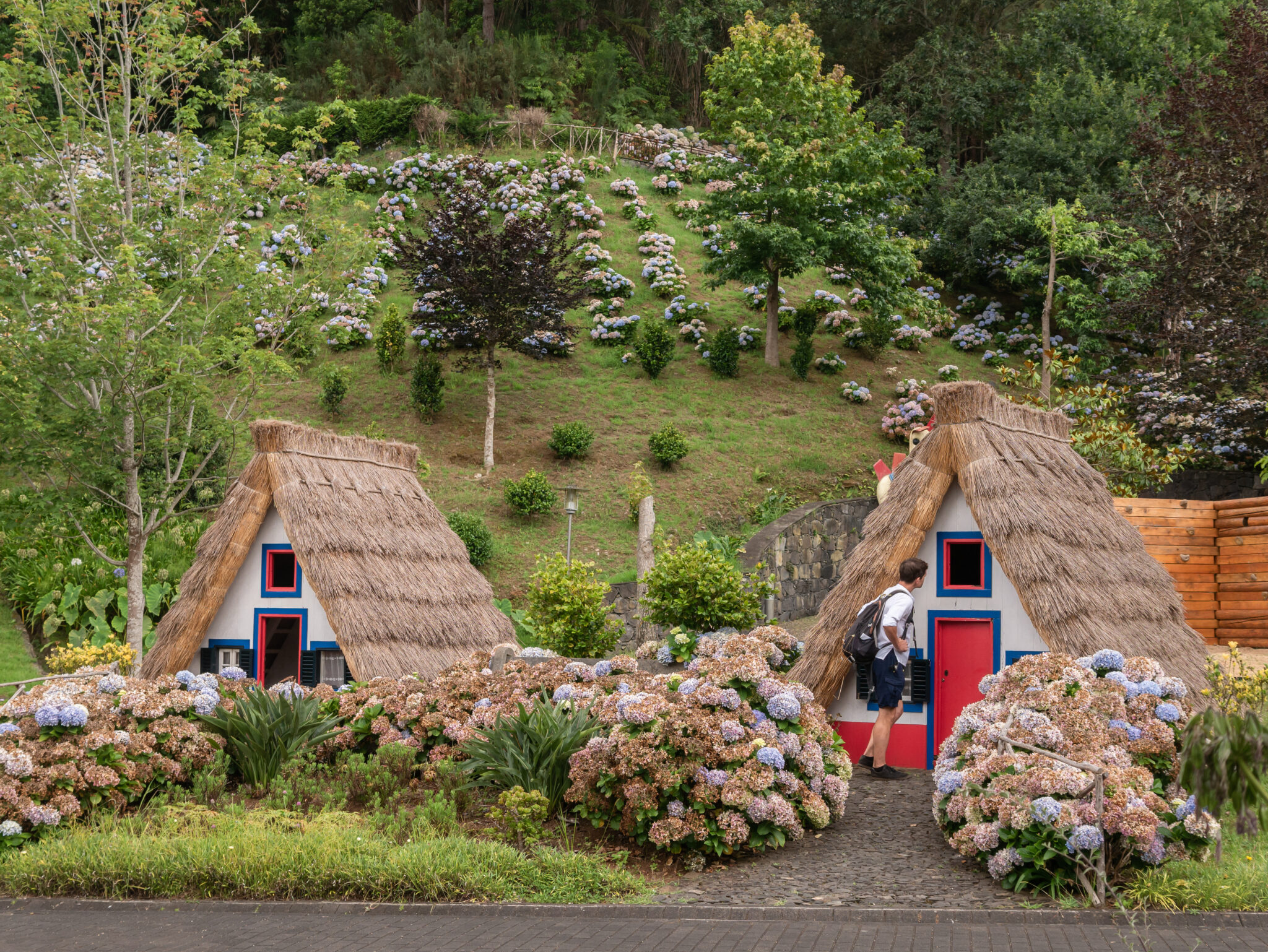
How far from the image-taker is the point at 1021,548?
30.9ft

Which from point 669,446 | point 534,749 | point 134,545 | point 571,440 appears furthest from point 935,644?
point 571,440

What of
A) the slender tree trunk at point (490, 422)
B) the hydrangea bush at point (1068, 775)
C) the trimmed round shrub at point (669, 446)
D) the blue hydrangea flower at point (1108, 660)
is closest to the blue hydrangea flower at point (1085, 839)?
the hydrangea bush at point (1068, 775)

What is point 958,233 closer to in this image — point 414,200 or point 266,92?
point 414,200

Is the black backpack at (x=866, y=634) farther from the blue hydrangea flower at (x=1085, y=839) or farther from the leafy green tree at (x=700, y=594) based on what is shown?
the leafy green tree at (x=700, y=594)

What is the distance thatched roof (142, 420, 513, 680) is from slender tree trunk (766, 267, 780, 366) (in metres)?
15.6

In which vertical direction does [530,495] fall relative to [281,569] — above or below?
above

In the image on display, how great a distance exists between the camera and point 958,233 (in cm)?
3148

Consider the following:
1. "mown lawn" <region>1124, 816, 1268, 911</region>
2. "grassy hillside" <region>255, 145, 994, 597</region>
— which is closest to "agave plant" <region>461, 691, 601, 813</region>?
"mown lawn" <region>1124, 816, 1268, 911</region>

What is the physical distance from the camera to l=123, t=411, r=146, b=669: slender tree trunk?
1316 centimetres

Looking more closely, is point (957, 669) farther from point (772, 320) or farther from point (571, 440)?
point (772, 320)

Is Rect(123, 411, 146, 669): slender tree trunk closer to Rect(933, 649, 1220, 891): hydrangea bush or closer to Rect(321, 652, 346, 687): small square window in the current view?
Rect(321, 652, 346, 687): small square window

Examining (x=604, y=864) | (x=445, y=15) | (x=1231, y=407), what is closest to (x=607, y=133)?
(x=445, y=15)

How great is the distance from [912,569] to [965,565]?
37.1 inches

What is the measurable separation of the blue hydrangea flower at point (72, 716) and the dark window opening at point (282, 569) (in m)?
3.59
